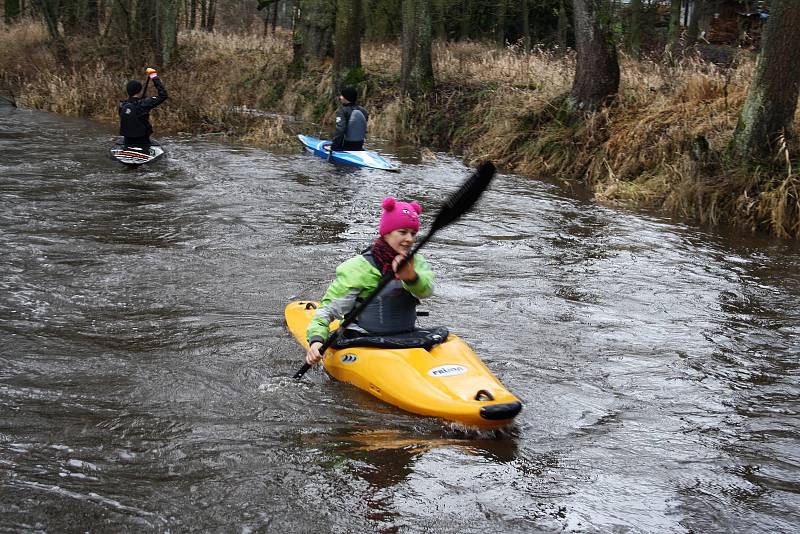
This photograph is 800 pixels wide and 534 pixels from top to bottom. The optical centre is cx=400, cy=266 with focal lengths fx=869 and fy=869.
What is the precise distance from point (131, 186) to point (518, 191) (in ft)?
18.1

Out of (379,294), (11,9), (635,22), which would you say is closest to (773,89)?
(379,294)

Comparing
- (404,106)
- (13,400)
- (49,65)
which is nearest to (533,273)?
(13,400)

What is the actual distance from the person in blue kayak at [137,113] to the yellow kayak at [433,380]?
314 inches

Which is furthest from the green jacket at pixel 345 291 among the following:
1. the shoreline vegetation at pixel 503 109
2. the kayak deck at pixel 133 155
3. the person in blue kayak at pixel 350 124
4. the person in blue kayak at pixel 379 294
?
the person in blue kayak at pixel 350 124

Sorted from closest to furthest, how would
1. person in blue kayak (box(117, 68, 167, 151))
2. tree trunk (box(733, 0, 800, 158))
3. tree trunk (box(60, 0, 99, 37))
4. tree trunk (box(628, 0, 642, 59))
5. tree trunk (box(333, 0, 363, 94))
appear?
tree trunk (box(733, 0, 800, 158))
person in blue kayak (box(117, 68, 167, 151))
tree trunk (box(333, 0, 363, 94))
tree trunk (box(60, 0, 99, 37))
tree trunk (box(628, 0, 642, 59))

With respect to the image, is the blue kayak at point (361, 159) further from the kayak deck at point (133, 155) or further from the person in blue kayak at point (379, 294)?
the person in blue kayak at point (379, 294)

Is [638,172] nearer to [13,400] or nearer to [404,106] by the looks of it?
[404,106]

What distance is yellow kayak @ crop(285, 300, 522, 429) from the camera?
471 centimetres

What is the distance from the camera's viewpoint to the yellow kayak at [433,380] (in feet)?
15.4

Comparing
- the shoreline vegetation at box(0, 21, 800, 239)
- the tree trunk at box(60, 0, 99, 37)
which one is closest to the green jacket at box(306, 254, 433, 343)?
the shoreline vegetation at box(0, 21, 800, 239)

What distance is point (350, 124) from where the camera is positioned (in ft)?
46.0

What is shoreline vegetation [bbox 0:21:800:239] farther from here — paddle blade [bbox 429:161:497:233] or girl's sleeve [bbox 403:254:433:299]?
girl's sleeve [bbox 403:254:433:299]

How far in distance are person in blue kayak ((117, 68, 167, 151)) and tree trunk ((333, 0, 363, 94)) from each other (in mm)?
7534

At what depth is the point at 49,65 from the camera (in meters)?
20.6
